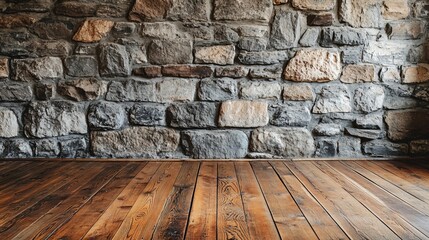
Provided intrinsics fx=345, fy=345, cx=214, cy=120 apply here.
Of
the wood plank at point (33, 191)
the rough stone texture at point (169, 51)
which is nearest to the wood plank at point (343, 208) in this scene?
the rough stone texture at point (169, 51)

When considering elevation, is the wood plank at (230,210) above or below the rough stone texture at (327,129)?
below

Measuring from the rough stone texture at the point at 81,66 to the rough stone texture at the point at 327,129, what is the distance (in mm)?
1702

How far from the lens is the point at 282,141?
102 inches

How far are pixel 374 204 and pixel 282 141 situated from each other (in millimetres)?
994

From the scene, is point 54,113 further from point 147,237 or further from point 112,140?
point 147,237

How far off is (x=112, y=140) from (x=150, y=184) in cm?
75

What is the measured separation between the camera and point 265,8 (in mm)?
2527

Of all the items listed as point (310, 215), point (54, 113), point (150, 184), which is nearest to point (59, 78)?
point (54, 113)

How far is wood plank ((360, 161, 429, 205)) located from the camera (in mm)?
1797

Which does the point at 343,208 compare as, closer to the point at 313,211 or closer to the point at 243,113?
the point at 313,211

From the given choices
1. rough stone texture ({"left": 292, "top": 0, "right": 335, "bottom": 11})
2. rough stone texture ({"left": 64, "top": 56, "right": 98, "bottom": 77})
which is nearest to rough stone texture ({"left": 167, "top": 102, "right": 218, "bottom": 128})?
rough stone texture ({"left": 64, "top": 56, "right": 98, "bottom": 77})

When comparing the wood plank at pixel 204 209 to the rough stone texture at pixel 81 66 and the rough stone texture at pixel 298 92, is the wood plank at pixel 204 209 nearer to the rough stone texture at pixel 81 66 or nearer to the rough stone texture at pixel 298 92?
the rough stone texture at pixel 298 92

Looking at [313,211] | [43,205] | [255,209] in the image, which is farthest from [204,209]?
[43,205]

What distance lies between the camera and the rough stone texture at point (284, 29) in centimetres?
254
